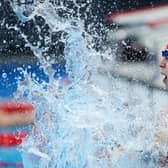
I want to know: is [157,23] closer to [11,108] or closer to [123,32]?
[123,32]

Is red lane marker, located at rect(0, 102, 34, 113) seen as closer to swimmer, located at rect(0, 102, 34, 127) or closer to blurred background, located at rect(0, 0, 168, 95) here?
swimmer, located at rect(0, 102, 34, 127)

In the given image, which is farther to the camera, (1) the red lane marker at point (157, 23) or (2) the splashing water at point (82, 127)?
(1) the red lane marker at point (157, 23)

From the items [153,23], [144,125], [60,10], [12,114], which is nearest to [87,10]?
[60,10]

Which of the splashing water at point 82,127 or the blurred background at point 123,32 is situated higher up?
the blurred background at point 123,32

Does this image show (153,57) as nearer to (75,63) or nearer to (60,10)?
(60,10)

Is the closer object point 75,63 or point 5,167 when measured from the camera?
Result: point 75,63

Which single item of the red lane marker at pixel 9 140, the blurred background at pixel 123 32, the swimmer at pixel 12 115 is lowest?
the red lane marker at pixel 9 140

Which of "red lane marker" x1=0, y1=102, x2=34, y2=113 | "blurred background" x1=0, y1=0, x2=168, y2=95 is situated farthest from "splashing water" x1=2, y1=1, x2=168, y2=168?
"blurred background" x1=0, y1=0, x2=168, y2=95

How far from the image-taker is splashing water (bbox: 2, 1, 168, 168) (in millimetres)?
1952

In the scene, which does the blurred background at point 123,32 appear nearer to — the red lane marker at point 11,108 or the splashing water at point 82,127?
the red lane marker at point 11,108

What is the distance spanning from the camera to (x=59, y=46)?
3086 millimetres

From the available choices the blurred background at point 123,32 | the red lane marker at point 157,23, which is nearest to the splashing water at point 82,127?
the blurred background at point 123,32

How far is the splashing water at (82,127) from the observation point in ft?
6.40

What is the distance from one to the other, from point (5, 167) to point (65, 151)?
955 mm
